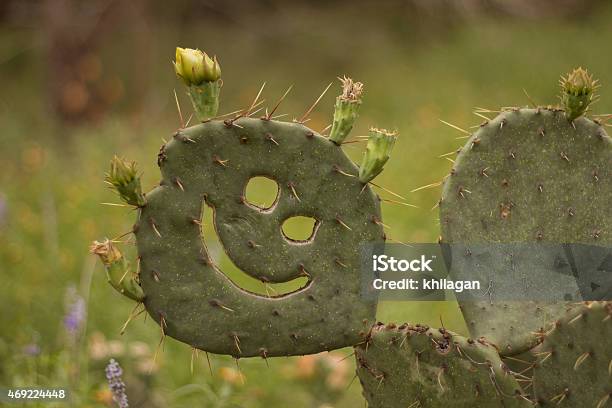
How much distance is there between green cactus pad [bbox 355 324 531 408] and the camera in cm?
212

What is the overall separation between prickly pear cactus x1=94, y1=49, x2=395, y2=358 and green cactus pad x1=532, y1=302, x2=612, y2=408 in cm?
43

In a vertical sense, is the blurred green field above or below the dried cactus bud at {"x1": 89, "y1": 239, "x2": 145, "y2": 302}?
below

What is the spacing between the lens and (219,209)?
2.15 metres

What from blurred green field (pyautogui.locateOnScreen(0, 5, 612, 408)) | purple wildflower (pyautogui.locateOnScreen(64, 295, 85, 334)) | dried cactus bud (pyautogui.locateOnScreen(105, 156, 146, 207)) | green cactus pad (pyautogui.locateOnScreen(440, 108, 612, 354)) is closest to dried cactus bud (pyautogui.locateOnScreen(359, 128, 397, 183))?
green cactus pad (pyautogui.locateOnScreen(440, 108, 612, 354))

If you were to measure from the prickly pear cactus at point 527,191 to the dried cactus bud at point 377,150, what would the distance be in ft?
0.76

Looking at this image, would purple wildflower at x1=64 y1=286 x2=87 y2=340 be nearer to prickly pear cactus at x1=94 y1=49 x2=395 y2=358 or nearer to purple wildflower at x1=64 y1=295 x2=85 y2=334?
purple wildflower at x1=64 y1=295 x2=85 y2=334

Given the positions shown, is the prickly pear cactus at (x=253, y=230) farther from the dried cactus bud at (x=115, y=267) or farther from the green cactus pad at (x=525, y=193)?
the green cactus pad at (x=525, y=193)

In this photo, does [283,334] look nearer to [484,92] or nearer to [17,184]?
[17,184]

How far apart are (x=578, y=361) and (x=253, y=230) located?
2.67ft

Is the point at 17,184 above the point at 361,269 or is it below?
below

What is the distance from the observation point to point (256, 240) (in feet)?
7.08

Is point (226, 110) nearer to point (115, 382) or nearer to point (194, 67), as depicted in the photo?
point (115, 382)

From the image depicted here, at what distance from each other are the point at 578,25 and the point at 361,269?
941 centimetres

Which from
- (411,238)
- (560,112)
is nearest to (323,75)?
(411,238)
